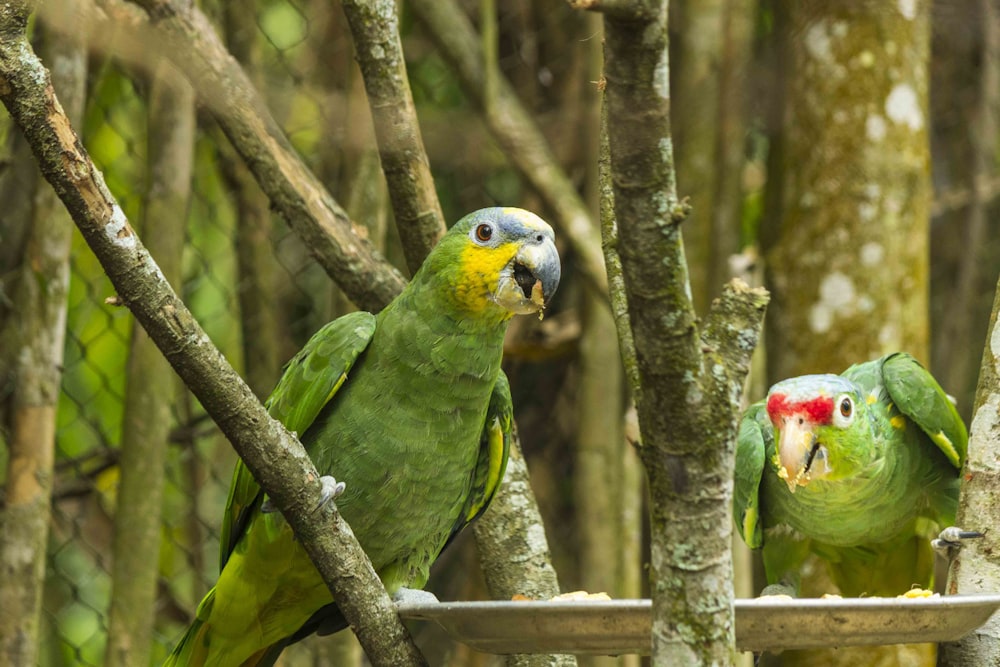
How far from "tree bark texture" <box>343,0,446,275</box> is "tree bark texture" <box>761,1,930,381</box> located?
2.85 feet

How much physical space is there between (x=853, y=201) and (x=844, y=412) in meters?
0.70

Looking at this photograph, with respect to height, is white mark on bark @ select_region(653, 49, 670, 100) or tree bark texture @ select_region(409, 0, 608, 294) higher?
tree bark texture @ select_region(409, 0, 608, 294)

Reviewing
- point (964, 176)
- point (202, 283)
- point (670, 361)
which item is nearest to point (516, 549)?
point (670, 361)

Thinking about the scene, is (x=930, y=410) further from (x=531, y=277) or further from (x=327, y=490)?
(x=327, y=490)

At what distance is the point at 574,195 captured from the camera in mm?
2396

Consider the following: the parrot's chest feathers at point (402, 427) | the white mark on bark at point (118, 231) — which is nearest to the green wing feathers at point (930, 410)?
the parrot's chest feathers at point (402, 427)

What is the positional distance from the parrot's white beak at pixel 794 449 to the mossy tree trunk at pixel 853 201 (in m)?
0.58

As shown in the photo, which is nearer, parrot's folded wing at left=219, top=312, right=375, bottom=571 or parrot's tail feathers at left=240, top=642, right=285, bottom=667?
parrot's folded wing at left=219, top=312, right=375, bottom=571

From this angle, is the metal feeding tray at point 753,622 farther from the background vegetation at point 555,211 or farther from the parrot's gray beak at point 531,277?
the background vegetation at point 555,211

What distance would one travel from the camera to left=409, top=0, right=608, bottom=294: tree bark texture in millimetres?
2307

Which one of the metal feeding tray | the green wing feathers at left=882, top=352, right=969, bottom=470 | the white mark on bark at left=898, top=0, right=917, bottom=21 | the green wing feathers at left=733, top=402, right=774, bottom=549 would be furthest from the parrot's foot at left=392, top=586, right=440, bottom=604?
the white mark on bark at left=898, top=0, right=917, bottom=21

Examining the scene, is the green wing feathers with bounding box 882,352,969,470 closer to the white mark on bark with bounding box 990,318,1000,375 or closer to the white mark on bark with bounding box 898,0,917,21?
the white mark on bark with bounding box 990,318,1000,375

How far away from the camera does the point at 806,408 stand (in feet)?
5.04

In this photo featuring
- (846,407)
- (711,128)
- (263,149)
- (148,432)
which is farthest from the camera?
(711,128)
